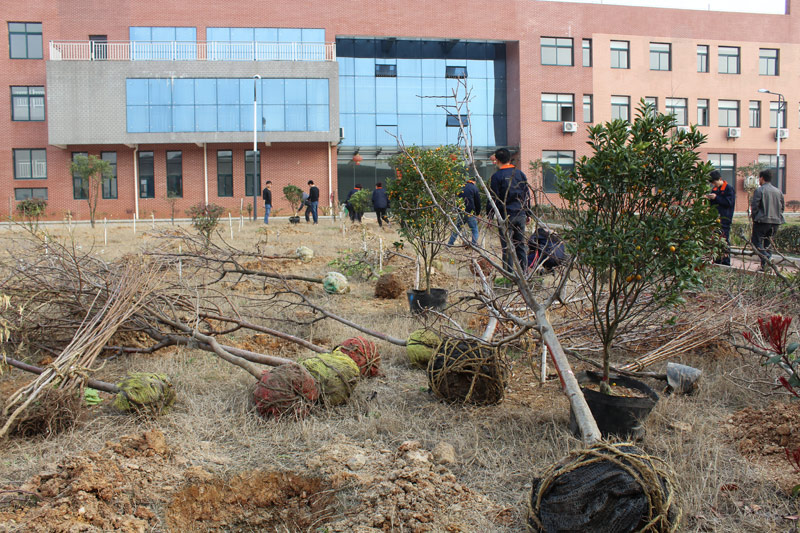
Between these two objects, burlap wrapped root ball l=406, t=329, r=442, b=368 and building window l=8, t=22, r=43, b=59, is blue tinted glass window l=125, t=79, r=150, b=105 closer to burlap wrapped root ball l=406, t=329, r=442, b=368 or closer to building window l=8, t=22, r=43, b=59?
building window l=8, t=22, r=43, b=59

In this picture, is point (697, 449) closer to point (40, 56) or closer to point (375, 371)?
point (375, 371)

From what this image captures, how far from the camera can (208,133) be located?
1287 inches

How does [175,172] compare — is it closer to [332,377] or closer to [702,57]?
[702,57]

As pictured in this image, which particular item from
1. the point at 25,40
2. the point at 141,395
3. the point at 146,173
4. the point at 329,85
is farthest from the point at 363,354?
the point at 25,40

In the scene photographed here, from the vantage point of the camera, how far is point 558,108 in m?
37.6

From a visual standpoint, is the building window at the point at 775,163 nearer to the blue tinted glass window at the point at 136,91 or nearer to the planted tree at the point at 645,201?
the blue tinted glass window at the point at 136,91

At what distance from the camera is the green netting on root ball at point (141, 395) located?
12.8 ft

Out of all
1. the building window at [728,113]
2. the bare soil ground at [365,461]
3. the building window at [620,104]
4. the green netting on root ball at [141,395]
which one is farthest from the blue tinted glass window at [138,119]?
the building window at [728,113]

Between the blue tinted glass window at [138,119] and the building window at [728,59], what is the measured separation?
33.8 metres

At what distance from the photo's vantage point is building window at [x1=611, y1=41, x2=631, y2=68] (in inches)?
1483

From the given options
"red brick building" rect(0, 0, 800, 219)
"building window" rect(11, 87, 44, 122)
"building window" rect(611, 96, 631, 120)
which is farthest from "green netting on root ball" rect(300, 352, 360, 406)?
"building window" rect(611, 96, 631, 120)

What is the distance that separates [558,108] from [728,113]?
35.9ft

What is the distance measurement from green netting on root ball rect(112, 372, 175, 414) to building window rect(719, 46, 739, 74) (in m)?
42.6

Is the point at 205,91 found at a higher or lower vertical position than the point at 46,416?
higher
